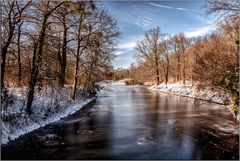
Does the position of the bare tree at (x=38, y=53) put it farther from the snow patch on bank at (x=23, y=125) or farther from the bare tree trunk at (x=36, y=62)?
the snow patch on bank at (x=23, y=125)

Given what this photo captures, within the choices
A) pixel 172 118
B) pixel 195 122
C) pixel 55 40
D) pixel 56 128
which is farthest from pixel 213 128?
pixel 55 40

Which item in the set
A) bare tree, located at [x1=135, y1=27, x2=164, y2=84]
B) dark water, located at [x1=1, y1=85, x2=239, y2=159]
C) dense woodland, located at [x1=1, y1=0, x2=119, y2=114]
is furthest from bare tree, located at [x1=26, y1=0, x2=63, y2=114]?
bare tree, located at [x1=135, y1=27, x2=164, y2=84]

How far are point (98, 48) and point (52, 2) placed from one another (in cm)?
1194

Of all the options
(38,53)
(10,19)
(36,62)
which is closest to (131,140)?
(36,62)

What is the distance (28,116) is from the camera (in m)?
14.5

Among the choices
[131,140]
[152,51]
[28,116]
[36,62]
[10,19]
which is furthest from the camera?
[152,51]

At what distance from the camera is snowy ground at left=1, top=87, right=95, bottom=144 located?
40.1 ft

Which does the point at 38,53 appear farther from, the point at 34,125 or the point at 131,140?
the point at 131,140

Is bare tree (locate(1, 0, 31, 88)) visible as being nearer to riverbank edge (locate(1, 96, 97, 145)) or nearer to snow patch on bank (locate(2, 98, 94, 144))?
snow patch on bank (locate(2, 98, 94, 144))

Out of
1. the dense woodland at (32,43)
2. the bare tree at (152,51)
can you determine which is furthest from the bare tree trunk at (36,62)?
the bare tree at (152,51)

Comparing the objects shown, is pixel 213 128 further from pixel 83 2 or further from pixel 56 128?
pixel 83 2

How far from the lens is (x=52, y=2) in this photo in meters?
16.6

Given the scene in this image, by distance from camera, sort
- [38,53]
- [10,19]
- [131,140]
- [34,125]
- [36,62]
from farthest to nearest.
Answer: [38,53], [36,62], [34,125], [10,19], [131,140]

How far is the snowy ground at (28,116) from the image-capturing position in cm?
1223
